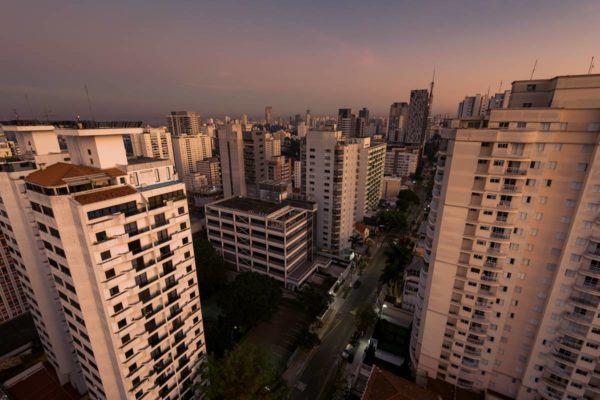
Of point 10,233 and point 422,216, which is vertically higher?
point 10,233

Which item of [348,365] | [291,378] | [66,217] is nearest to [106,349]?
[66,217]

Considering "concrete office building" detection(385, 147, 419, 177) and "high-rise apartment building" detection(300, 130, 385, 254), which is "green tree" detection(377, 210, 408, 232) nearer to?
"high-rise apartment building" detection(300, 130, 385, 254)

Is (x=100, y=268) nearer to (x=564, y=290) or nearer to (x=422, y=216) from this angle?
(x=564, y=290)

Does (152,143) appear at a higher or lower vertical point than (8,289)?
higher

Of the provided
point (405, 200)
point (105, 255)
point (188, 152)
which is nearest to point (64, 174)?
point (105, 255)

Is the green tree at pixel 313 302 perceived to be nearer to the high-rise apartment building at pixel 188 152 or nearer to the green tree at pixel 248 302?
the green tree at pixel 248 302

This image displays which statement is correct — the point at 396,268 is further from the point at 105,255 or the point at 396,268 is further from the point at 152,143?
the point at 152,143
